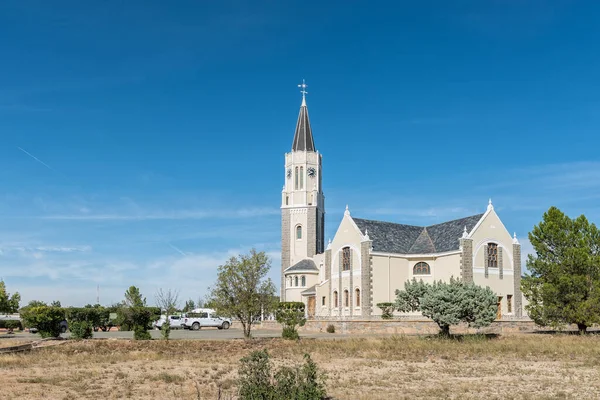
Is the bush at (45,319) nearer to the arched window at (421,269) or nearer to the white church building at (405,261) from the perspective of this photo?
the white church building at (405,261)

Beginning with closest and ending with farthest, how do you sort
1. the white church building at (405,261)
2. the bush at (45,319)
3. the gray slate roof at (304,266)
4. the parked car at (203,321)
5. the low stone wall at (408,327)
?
the bush at (45,319) < the low stone wall at (408,327) < the parked car at (203,321) < the white church building at (405,261) < the gray slate roof at (304,266)

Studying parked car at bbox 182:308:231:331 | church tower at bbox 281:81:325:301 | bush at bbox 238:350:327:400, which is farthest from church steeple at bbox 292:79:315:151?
bush at bbox 238:350:327:400

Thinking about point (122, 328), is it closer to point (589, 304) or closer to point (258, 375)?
point (589, 304)

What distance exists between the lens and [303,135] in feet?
273

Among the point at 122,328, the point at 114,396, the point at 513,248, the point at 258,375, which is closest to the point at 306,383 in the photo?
the point at 258,375

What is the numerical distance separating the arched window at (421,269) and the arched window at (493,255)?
5.50 m

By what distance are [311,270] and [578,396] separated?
5779 centimetres

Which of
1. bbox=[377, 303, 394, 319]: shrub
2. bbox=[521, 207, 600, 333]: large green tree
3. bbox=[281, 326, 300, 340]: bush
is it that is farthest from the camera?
bbox=[377, 303, 394, 319]: shrub

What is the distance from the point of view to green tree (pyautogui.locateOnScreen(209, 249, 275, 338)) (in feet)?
115

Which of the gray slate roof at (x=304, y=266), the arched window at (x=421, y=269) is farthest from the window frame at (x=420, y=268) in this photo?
the gray slate roof at (x=304, y=266)

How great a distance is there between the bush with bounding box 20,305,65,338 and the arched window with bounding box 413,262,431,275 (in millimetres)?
33656

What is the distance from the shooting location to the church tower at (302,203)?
79.9 metres

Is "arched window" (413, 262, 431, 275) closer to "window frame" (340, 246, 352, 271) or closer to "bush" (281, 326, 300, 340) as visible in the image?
"window frame" (340, 246, 352, 271)

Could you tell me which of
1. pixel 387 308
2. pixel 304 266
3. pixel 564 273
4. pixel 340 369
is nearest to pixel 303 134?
pixel 304 266
